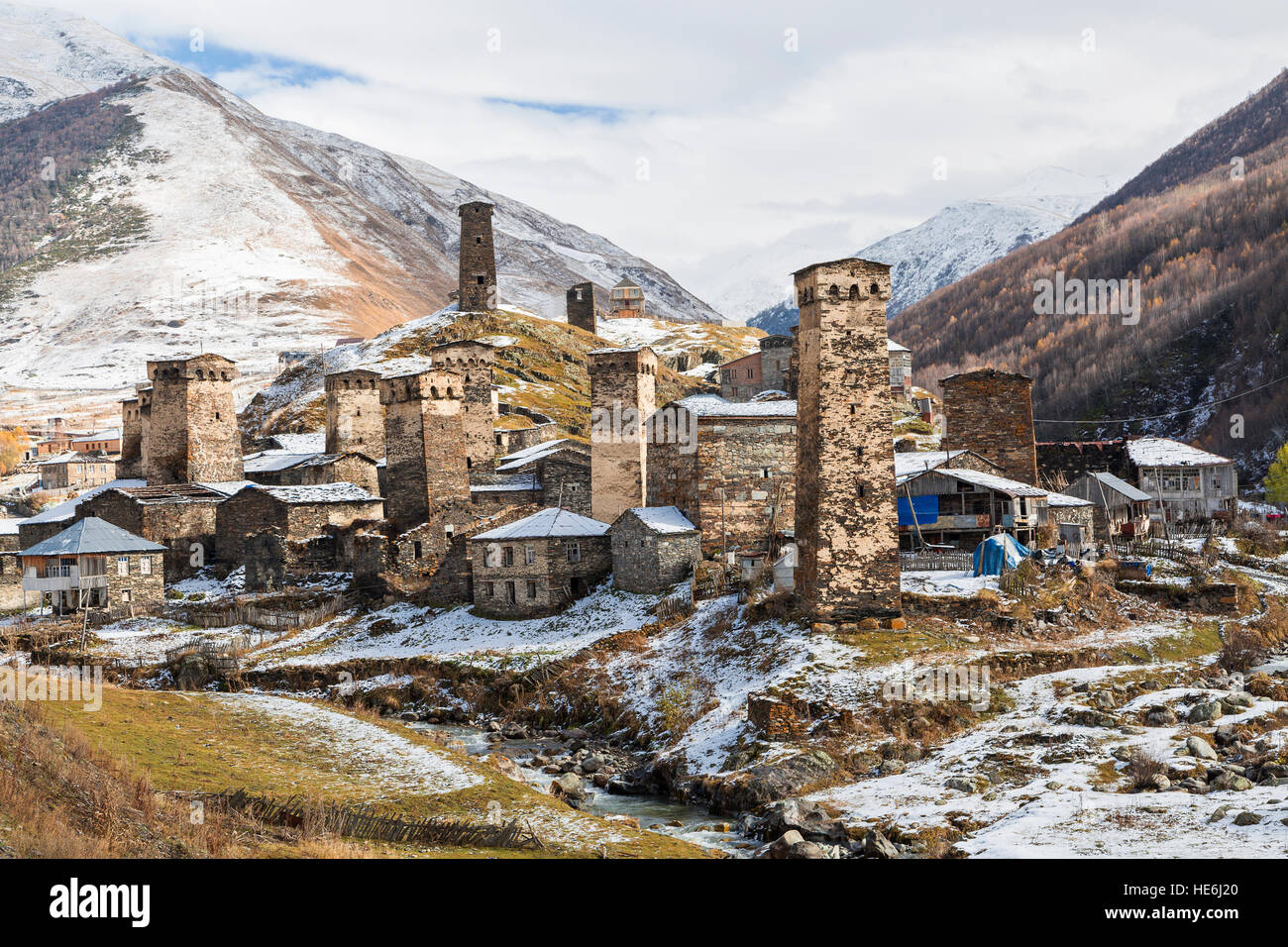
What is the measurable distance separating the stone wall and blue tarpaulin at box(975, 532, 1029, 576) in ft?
49.5

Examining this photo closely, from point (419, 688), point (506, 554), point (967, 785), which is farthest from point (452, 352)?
point (967, 785)

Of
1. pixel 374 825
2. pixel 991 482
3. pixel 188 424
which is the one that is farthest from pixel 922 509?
pixel 188 424

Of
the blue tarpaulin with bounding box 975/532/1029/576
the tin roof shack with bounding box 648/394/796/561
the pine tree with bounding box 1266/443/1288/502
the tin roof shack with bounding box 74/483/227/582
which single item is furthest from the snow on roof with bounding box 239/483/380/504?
the pine tree with bounding box 1266/443/1288/502

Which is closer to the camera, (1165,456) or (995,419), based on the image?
(995,419)

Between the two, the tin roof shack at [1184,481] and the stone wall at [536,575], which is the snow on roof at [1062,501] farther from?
the stone wall at [536,575]

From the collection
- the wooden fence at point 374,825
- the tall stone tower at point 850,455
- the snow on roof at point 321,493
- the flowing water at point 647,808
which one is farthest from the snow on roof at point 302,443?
the wooden fence at point 374,825

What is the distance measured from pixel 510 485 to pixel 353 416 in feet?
53.6

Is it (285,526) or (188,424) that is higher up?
(188,424)

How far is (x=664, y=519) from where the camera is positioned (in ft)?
144

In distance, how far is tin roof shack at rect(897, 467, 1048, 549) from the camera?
43375mm

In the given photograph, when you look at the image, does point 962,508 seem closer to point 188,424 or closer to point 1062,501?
point 1062,501

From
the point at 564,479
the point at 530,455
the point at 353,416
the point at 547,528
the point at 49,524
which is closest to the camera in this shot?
the point at 547,528

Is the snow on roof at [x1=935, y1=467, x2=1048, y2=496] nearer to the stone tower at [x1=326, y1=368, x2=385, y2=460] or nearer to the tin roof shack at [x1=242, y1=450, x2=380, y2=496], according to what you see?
the tin roof shack at [x1=242, y1=450, x2=380, y2=496]
